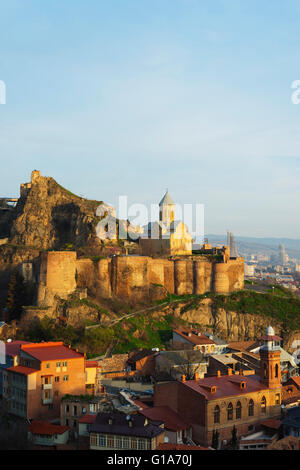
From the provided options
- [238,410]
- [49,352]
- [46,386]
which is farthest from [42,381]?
[238,410]

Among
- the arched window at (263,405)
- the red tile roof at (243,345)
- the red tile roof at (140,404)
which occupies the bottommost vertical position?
the arched window at (263,405)

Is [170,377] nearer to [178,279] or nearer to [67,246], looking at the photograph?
[178,279]

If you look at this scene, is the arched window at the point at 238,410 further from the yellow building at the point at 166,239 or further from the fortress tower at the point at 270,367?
the yellow building at the point at 166,239

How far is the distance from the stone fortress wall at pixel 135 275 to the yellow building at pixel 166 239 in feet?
10.3

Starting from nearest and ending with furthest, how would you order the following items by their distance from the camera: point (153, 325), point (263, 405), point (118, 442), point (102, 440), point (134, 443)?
point (134, 443) → point (118, 442) → point (102, 440) → point (263, 405) → point (153, 325)

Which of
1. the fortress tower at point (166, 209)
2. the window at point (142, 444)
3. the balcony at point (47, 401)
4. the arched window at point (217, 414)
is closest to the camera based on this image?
the window at point (142, 444)

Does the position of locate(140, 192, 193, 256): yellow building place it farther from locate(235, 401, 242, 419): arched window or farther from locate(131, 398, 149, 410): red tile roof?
locate(235, 401, 242, 419): arched window

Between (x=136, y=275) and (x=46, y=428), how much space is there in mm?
20249

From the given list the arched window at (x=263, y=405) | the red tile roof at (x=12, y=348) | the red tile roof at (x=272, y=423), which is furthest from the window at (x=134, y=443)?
the red tile roof at (x=12, y=348)

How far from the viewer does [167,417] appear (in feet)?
99.0

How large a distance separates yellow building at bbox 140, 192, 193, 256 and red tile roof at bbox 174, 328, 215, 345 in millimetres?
11096

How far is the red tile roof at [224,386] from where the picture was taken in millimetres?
31141

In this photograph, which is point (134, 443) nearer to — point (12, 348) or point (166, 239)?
point (12, 348)

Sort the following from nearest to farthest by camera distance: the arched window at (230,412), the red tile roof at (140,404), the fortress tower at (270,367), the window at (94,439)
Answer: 1. the window at (94,439)
2. the arched window at (230,412)
3. the red tile roof at (140,404)
4. the fortress tower at (270,367)
